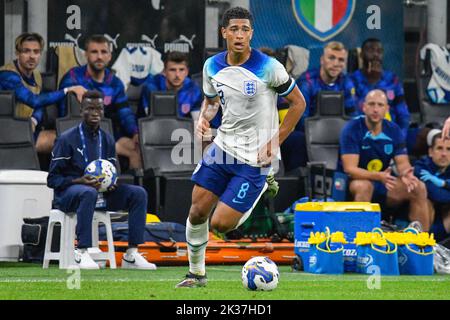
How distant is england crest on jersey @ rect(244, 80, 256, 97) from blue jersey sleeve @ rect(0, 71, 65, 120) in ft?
18.1

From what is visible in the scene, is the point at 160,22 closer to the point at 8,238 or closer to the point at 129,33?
the point at 129,33

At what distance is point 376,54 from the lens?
16.7 meters

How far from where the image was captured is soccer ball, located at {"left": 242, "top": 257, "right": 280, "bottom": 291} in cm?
1031

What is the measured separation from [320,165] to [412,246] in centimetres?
254

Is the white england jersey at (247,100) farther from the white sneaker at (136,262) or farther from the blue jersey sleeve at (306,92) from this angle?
the blue jersey sleeve at (306,92)

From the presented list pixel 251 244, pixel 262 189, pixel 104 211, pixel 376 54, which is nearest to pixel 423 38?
pixel 376 54

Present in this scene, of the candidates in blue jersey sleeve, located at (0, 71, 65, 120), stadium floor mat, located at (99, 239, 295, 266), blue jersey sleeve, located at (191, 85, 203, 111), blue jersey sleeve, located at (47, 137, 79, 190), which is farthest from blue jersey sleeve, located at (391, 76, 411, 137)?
blue jersey sleeve, located at (47, 137, 79, 190)

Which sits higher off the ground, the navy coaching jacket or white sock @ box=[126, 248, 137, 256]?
the navy coaching jacket

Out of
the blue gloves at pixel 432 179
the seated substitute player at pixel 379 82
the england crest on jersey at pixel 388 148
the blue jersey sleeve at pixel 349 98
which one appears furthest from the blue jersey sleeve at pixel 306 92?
the blue gloves at pixel 432 179

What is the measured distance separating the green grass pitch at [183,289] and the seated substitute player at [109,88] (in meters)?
3.05

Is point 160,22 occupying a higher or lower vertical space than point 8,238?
higher

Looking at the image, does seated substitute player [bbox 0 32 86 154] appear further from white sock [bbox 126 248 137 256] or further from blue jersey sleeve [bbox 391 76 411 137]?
blue jersey sleeve [bbox 391 76 411 137]

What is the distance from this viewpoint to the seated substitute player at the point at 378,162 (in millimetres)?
15492

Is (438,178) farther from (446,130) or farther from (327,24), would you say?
(327,24)
